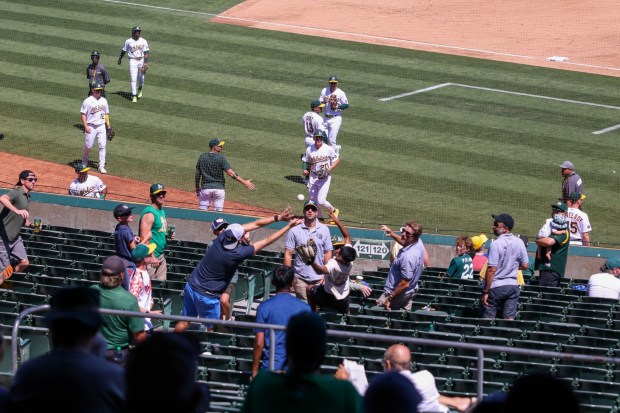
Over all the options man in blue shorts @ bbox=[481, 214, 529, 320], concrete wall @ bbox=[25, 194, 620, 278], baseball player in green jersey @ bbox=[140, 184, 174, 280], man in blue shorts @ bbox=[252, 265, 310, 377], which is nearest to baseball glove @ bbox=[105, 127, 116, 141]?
concrete wall @ bbox=[25, 194, 620, 278]

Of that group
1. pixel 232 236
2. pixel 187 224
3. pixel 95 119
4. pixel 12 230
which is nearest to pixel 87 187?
pixel 187 224

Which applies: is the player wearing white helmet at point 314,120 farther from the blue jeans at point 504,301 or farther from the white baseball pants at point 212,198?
Result: the blue jeans at point 504,301

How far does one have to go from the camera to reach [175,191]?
57.3 feet

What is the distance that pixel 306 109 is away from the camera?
70.4 feet

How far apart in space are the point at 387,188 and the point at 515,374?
406 inches

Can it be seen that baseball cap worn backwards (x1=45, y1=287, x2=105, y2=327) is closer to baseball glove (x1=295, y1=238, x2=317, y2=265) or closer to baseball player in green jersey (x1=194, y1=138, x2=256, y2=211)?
baseball glove (x1=295, y1=238, x2=317, y2=265)

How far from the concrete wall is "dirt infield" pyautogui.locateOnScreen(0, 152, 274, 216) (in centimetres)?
95

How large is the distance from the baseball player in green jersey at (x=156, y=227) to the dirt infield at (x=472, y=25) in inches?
629

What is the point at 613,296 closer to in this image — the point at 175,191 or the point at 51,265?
the point at 51,265

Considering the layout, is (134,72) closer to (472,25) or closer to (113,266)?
(472,25)

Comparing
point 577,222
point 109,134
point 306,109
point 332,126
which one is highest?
point 306,109

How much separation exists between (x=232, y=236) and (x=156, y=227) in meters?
2.32

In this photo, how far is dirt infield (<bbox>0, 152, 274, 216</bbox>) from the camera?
16.6 m

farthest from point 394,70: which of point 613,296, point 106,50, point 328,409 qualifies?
point 328,409
